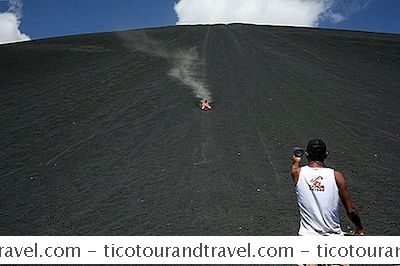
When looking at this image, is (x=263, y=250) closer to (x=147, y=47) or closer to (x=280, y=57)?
(x=280, y=57)

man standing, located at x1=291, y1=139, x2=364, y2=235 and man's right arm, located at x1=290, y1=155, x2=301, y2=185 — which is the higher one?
man's right arm, located at x1=290, y1=155, x2=301, y2=185

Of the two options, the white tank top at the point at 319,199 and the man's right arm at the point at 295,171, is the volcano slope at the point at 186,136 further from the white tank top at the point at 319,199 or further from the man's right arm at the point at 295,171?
the white tank top at the point at 319,199

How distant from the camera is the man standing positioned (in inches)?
93.4

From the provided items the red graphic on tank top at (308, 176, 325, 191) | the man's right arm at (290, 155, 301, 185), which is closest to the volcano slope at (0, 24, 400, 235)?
the man's right arm at (290, 155, 301, 185)

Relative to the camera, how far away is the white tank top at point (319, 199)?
93.4 inches

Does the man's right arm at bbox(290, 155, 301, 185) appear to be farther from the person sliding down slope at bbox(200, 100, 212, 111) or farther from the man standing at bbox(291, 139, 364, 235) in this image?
the person sliding down slope at bbox(200, 100, 212, 111)

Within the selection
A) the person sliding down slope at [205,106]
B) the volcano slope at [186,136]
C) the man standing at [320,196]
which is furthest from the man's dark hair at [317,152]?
the person sliding down slope at [205,106]

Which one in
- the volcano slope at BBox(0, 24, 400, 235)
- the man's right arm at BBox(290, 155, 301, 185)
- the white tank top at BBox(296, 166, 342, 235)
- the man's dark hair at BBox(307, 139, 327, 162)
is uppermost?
the volcano slope at BBox(0, 24, 400, 235)

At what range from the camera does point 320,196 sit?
7.83ft

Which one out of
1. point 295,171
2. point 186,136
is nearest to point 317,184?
point 295,171

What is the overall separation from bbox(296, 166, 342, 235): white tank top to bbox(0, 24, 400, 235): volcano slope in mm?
2620

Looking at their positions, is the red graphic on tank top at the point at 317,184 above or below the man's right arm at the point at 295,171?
below

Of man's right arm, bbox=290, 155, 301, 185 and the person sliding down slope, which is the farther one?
the person sliding down slope

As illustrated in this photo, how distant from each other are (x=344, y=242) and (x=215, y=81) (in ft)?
31.9
